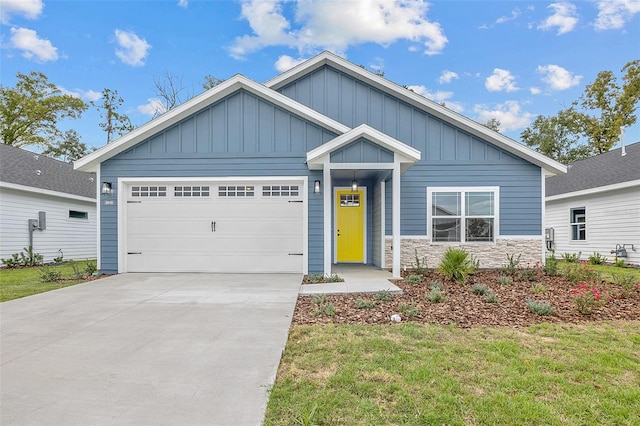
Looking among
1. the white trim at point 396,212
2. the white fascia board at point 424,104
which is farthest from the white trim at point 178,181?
the white fascia board at point 424,104

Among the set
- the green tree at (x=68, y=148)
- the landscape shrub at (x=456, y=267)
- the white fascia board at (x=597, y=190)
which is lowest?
the landscape shrub at (x=456, y=267)

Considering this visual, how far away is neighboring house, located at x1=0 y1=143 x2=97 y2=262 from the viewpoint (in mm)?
11336

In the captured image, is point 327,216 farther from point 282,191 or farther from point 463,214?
point 463,214

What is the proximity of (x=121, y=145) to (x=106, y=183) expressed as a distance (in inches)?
41.2

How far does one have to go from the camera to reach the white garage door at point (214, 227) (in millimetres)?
8875

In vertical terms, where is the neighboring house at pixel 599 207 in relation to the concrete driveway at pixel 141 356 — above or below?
above

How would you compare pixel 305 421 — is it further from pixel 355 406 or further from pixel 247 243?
pixel 247 243

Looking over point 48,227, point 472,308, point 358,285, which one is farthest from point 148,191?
point 472,308

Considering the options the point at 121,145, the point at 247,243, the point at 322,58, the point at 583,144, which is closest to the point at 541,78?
the point at 583,144

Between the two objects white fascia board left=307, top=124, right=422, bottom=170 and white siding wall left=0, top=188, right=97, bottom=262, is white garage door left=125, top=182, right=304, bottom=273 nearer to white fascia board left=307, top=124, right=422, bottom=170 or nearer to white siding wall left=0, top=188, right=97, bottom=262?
white fascia board left=307, top=124, right=422, bottom=170

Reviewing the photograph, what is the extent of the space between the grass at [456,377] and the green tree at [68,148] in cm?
3185

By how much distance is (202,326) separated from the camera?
Answer: 14.9 feet

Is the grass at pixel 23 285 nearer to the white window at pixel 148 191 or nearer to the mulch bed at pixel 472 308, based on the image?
the white window at pixel 148 191

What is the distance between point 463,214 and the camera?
9.74 meters
